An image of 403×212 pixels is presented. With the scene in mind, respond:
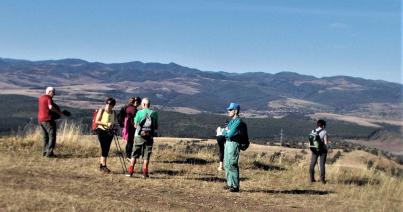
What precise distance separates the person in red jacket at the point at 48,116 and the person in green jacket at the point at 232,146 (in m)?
4.90

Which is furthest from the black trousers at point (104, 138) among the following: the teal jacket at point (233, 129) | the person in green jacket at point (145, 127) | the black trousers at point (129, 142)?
the teal jacket at point (233, 129)

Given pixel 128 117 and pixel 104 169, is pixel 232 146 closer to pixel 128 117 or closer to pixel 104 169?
pixel 104 169

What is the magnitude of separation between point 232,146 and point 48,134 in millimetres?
5375

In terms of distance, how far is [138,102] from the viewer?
15406 mm

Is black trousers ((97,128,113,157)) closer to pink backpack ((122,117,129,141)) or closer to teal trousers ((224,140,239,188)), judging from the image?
pink backpack ((122,117,129,141))

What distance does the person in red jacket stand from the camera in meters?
15.3

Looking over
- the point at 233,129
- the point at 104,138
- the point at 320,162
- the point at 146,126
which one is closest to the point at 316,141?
the point at 320,162

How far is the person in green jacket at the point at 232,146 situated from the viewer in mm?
12648

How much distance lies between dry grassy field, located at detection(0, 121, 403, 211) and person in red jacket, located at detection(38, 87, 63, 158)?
0.40 metres

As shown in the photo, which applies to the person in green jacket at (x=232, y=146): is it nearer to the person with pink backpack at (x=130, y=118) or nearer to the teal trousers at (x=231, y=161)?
the teal trousers at (x=231, y=161)

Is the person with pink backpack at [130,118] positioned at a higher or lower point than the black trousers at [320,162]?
higher

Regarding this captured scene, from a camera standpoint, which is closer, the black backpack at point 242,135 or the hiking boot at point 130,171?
the black backpack at point 242,135

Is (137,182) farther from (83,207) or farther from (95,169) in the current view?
(83,207)

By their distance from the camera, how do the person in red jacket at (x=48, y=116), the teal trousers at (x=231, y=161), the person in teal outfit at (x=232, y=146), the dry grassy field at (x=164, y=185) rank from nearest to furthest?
the dry grassy field at (x=164, y=185)
the person in teal outfit at (x=232, y=146)
the teal trousers at (x=231, y=161)
the person in red jacket at (x=48, y=116)
